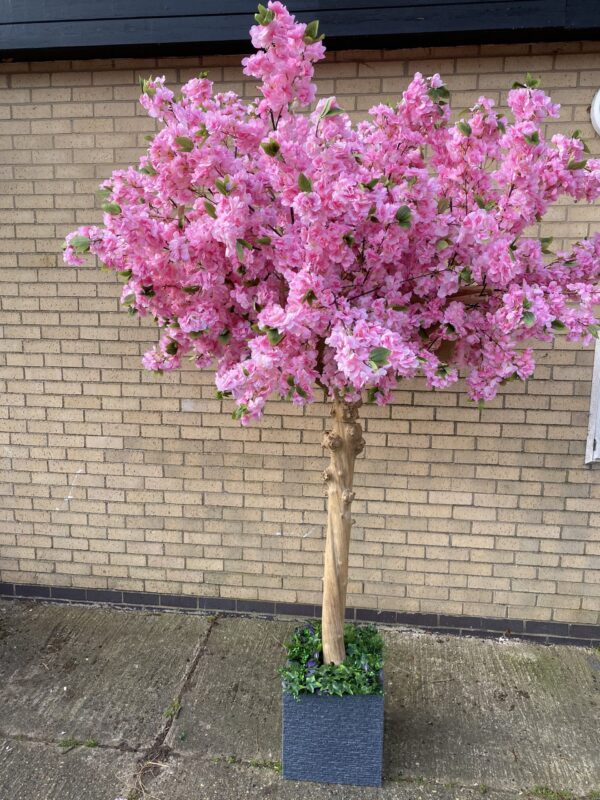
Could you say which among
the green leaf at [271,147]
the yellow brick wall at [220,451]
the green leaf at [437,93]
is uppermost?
the green leaf at [437,93]

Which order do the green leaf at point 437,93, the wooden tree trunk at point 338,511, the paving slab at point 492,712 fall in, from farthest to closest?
the paving slab at point 492,712 < the wooden tree trunk at point 338,511 < the green leaf at point 437,93

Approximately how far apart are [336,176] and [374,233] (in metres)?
0.23

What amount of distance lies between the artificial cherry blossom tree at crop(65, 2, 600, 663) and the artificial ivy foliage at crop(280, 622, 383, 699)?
1.19m

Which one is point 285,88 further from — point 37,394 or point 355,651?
point 37,394

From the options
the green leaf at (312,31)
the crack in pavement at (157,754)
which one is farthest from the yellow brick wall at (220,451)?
the green leaf at (312,31)

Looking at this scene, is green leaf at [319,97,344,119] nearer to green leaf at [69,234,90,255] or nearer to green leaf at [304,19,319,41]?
green leaf at [304,19,319,41]

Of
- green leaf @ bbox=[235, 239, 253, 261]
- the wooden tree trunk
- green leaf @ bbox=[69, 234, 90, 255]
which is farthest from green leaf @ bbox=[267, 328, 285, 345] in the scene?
green leaf @ bbox=[69, 234, 90, 255]

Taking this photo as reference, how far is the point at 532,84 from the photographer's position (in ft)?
6.98

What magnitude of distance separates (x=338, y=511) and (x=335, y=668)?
2.20 ft

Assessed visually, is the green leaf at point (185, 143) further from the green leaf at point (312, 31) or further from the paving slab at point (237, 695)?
the paving slab at point (237, 695)

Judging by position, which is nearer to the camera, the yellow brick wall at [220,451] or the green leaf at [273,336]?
the green leaf at [273,336]

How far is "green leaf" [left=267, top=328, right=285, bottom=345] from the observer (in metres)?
1.94

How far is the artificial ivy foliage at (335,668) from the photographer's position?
2.65 metres

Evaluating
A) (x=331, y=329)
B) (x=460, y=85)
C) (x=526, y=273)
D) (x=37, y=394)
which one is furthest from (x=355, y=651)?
(x=460, y=85)
